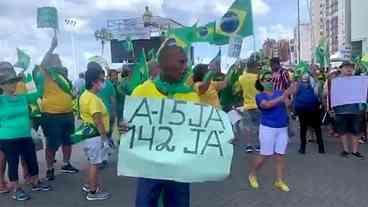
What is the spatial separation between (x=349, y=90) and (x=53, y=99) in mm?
4890

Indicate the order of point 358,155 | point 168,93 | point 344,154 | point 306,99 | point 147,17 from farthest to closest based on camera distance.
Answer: point 147,17 < point 306,99 < point 344,154 < point 358,155 < point 168,93

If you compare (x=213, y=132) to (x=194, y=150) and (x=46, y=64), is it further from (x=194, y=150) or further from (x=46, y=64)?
(x=46, y=64)

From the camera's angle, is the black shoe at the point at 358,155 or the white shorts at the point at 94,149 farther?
the black shoe at the point at 358,155

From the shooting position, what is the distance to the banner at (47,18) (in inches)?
318

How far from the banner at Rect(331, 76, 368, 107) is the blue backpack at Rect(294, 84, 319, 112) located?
45 cm

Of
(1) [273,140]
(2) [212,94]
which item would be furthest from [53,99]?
(1) [273,140]

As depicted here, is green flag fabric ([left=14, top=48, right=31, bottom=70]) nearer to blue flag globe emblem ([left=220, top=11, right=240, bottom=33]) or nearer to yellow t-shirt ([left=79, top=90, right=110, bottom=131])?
yellow t-shirt ([left=79, top=90, right=110, bottom=131])

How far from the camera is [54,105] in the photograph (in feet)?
24.6

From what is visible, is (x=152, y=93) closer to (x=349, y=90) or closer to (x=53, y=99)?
(x=53, y=99)

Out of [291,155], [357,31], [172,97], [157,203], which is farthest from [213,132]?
[357,31]

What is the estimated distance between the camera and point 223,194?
6582 mm

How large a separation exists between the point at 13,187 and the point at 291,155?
15.8 feet

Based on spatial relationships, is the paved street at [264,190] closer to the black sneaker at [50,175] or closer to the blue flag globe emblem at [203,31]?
the black sneaker at [50,175]

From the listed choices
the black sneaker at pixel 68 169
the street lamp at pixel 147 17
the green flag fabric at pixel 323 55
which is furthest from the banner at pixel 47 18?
the street lamp at pixel 147 17
